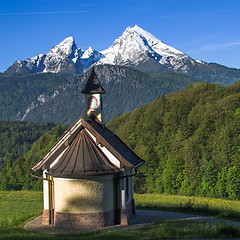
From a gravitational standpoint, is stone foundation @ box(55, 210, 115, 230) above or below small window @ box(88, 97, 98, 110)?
below

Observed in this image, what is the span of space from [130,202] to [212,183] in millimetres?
38528

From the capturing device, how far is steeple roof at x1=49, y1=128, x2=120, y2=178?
67.8ft

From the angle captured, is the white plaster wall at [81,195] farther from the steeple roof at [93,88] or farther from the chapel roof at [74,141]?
the steeple roof at [93,88]

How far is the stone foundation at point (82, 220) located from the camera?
825 inches

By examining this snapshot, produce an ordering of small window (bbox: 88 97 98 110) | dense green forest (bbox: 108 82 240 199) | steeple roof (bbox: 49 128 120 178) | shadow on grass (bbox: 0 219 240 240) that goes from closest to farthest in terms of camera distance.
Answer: shadow on grass (bbox: 0 219 240 240)
steeple roof (bbox: 49 128 120 178)
small window (bbox: 88 97 98 110)
dense green forest (bbox: 108 82 240 199)

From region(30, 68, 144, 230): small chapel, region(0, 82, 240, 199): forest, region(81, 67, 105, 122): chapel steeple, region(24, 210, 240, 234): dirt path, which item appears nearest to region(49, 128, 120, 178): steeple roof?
region(30, 68, 144, 230): small chapel

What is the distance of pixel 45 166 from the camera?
22594 mm

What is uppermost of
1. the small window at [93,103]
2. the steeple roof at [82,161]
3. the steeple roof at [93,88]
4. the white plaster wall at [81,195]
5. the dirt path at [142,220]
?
the steeple roof at [93,88]

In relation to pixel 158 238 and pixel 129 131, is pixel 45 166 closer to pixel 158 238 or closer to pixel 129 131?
pixel 158 238

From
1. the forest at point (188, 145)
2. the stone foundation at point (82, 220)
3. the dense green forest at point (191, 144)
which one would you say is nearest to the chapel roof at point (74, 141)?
the stone foundation at point (82, 220)

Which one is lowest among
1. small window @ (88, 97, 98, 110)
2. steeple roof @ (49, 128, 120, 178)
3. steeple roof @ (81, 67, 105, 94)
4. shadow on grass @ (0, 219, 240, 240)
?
shadow on grass @ (0, 219, 240, 240)

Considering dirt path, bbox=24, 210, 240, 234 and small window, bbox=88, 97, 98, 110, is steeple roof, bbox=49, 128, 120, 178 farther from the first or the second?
small window, bbox=88, 97, 98, 110

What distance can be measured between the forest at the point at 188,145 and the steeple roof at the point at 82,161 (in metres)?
39.2

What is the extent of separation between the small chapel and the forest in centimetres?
3845
